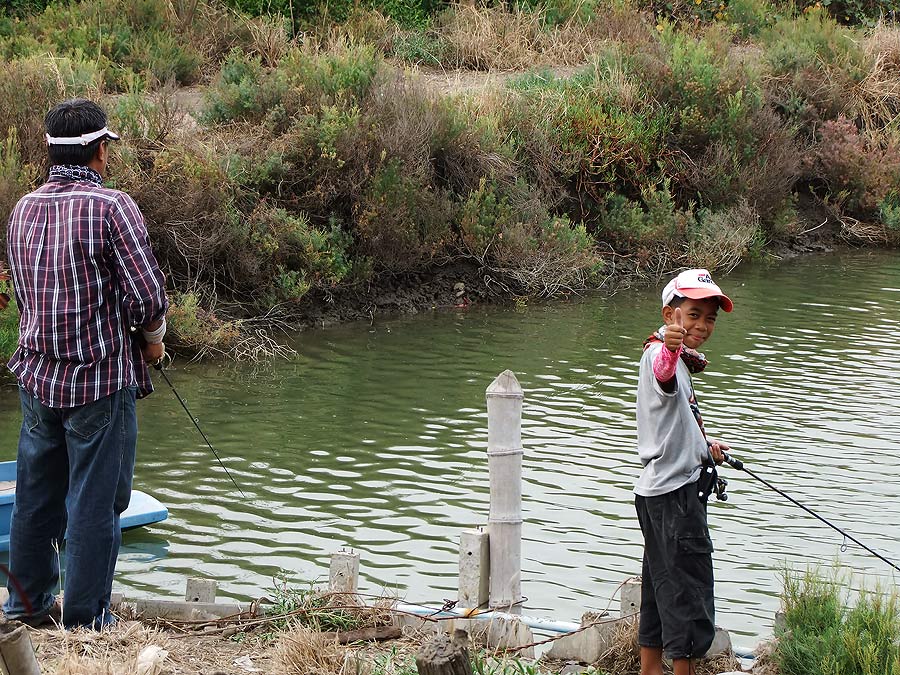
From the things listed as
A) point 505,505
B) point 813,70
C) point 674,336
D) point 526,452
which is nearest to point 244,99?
point 526,452

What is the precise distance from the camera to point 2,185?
12.0m

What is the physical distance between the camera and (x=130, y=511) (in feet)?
24.5

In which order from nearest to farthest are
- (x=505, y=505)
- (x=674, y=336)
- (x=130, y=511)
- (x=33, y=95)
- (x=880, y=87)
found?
(x=674, y=336)
(x=505, y=505)
(x=130, y=511)
(x=33, y=95)
(x=880, y=87)

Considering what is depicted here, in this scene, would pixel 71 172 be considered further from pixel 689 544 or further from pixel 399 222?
pixel 399 222

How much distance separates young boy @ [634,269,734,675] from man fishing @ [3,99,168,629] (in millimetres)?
1935

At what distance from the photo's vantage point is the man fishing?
486 centimetres

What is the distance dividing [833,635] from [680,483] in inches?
31.5

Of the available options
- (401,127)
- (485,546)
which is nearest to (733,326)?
(401,127)

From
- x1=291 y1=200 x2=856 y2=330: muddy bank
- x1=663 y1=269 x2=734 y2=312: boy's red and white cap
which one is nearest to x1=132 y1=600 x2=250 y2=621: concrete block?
x1=663 y1=269 x2=734 y2=312: boy's red and white cap

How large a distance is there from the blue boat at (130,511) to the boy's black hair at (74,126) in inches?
105

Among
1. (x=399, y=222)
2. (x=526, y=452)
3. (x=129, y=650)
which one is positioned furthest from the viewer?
(x=399, y=222)

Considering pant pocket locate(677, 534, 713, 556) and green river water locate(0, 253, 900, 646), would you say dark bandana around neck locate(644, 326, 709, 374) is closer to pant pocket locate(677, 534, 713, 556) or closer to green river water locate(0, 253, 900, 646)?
pant pocket locate(677, 534, 713, 556)

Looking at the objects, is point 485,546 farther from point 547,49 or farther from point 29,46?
point 547,49

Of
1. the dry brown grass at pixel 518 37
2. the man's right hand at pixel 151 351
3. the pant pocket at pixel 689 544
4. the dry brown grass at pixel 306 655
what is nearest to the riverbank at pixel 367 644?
the dry brown grass at pixel 306 655
